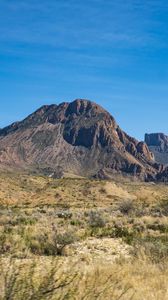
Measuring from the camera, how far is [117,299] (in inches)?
312

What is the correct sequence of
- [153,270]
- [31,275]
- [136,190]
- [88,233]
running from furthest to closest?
[136,190] → [88,233] → [153,270] → [31,275]

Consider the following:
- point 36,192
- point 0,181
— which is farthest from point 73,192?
point 0,181

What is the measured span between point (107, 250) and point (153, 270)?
831 cm

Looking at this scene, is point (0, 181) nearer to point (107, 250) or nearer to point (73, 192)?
point (73, 192)

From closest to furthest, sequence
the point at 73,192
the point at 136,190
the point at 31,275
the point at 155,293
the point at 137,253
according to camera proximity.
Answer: the point at 31,275, the point at 155,293, the point at 137,253, the point at 73,192, the point at 136,190

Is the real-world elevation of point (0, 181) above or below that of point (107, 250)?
above

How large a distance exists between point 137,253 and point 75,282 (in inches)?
275

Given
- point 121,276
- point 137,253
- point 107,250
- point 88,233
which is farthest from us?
point 88,233

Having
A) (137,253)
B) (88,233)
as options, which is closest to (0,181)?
(88,233)

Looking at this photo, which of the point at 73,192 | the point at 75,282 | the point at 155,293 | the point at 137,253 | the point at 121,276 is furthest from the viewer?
the point at 73,192

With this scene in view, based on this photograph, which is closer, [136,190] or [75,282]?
[75,282]

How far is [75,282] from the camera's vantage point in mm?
8414

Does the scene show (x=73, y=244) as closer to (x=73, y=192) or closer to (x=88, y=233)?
(x=88, y=233)

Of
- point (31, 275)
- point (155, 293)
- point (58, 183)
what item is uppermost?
point (58, 183)
